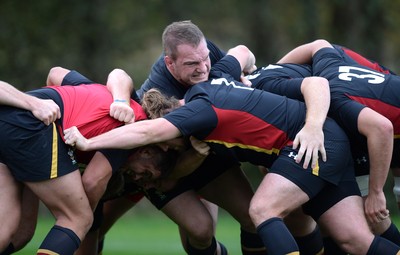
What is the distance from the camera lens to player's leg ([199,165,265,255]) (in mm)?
6246

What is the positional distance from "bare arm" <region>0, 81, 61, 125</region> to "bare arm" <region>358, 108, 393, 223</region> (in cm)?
200

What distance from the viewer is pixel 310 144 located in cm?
534

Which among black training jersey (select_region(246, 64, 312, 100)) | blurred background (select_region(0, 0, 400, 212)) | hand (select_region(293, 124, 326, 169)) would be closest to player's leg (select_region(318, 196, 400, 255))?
hand (select_region(293, 124, 326, 169))

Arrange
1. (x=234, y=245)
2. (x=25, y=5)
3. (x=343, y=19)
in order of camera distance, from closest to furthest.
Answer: (x=234, y=245) → (x=343, y=19) → (x=25, y=5)

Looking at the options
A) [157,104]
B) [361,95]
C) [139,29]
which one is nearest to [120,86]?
[157,104]

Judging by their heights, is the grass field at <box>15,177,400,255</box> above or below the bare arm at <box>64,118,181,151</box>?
below

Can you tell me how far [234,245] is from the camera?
9.48 metres

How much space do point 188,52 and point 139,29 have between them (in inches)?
526

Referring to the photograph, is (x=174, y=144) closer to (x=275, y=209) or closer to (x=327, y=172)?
(x=275, y=209)

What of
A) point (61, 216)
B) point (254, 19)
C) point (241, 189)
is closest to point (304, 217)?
point (241, 189)

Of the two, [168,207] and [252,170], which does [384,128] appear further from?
[252,170]

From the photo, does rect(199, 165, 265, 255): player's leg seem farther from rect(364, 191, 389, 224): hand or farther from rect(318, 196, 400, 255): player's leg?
rect(364, 191, 389, 224): hand

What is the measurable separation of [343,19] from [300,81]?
36.5 feet

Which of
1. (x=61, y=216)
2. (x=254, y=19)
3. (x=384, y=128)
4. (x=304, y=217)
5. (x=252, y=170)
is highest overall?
(x=384, y=128)
